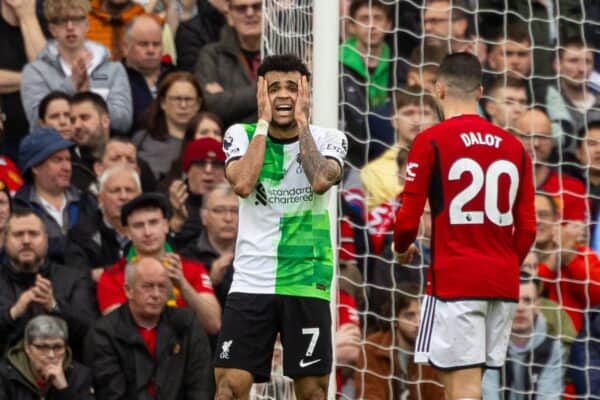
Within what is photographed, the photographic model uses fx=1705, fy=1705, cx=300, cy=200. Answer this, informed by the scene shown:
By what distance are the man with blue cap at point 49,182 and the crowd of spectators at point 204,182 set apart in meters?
0.01

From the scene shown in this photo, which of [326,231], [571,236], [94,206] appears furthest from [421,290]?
[326,231]

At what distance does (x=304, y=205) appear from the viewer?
25.9ft

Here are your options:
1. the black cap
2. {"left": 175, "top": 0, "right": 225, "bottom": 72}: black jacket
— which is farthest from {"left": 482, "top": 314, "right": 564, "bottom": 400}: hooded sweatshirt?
{"left": 175, "top": 0, "right": 225, "bottom": 72}: black jacket

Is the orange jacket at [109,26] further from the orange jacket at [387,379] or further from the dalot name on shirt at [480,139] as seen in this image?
the dalot name on shirt at [480,139]

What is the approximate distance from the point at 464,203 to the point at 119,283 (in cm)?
316

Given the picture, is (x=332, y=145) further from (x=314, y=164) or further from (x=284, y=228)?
(x=284, y=228)

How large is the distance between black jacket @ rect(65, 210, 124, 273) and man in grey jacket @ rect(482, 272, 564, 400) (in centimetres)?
249

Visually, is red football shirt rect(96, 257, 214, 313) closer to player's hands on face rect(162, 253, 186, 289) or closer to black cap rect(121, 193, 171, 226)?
player's hands on face rect(162, 253, 186, 289)

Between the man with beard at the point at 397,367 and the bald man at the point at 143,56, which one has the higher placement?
the bald man at the point at 143,56

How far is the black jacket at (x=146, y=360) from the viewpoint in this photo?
9664 mm

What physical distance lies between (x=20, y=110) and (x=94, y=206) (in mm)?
928

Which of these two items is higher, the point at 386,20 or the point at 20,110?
the point at 386,20

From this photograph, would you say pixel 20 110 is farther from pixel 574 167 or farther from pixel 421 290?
pixel 574 167

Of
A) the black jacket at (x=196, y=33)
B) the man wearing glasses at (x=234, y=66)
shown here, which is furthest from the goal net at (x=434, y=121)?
the black jacket at (x=196, y=33)
